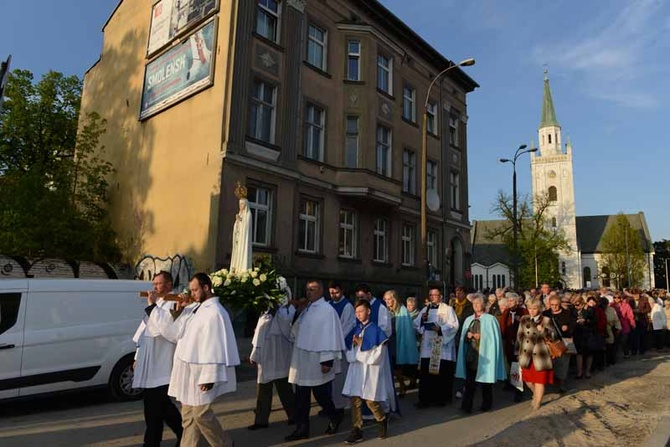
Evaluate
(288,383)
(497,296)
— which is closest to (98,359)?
(288,383)

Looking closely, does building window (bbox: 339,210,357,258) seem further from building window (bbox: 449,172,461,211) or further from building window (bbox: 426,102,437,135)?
building window (bbox: 449,172,461,211)

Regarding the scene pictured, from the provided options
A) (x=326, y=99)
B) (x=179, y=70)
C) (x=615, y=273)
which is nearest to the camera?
(x=179, y=70)

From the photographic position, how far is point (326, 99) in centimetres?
1956

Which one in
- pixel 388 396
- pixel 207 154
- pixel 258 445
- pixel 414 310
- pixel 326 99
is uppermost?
pixel 326 99

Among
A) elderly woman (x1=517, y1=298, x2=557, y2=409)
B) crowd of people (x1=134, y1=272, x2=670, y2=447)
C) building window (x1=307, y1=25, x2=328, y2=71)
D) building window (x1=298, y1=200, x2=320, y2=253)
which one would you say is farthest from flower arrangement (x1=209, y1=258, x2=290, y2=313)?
building window (x1=307, y1=25, x2=328, y2=71)

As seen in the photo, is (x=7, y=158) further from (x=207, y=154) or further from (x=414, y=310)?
(x=414, y=310)

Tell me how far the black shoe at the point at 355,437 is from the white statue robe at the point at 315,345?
0.73m

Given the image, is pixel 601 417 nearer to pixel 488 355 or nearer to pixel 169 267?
pixel 488 355

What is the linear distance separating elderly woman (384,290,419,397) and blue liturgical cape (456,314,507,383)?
88 cm

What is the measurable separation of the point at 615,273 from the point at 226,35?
74.5m

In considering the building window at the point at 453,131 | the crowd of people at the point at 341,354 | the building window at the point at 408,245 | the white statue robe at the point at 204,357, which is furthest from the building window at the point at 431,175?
the white statue robe at the point at 204,357

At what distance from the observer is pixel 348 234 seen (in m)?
20.1

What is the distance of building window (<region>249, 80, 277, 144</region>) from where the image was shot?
16.8 metres

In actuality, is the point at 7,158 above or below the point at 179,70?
below
